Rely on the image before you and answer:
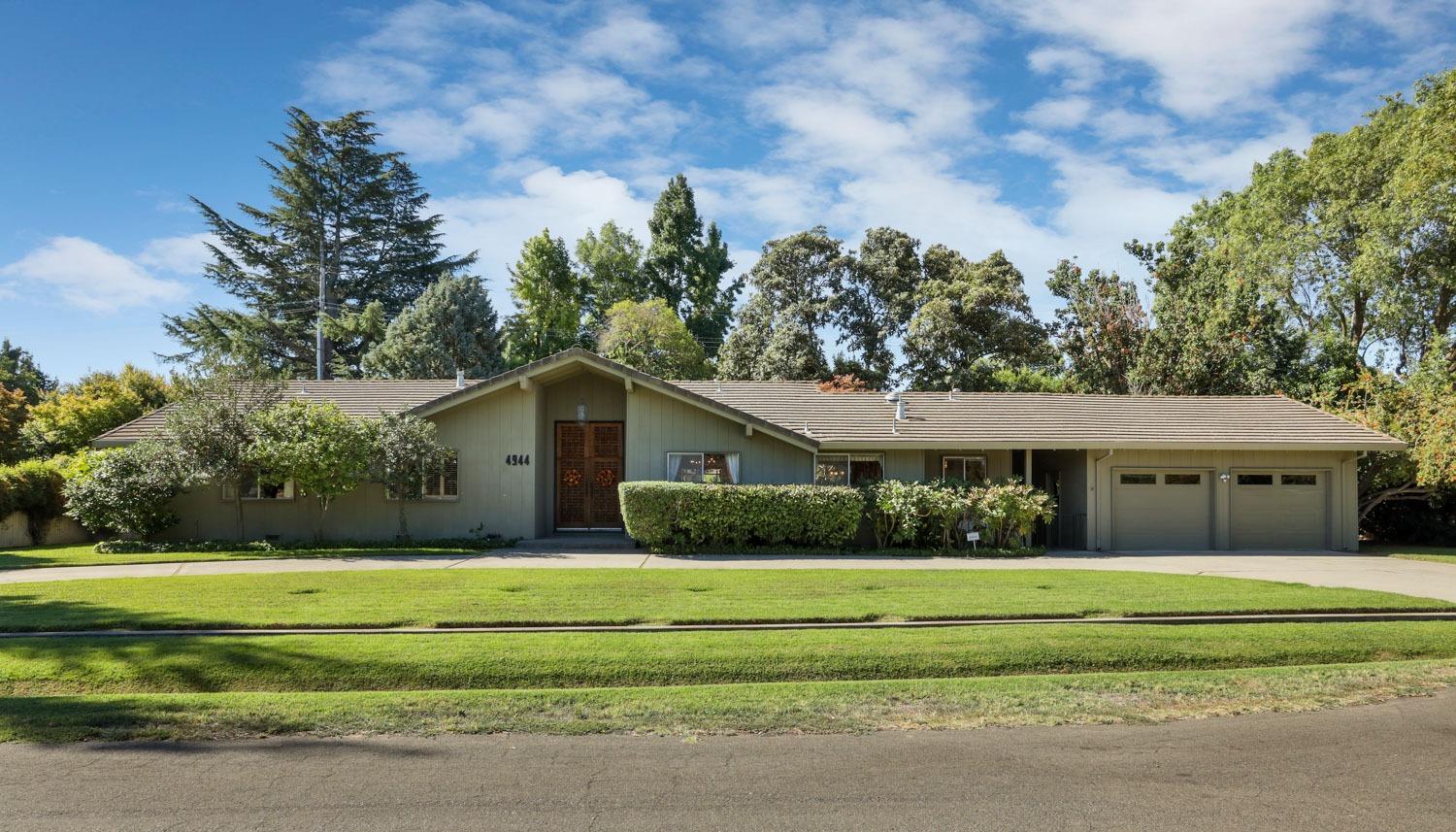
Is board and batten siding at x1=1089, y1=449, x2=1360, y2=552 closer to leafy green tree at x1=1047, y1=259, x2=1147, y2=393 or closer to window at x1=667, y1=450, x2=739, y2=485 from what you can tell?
window at x1=667, y1=450, x2=739, y2=485

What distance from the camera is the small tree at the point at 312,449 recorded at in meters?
17.0

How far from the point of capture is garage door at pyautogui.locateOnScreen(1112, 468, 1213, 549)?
64.0ft

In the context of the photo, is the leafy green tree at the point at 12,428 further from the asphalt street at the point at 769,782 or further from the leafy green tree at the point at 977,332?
the leafy green tree at the point at 977,332

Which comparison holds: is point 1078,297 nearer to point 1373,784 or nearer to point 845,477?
point 845,477

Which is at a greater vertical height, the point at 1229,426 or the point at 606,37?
the point at 606,37

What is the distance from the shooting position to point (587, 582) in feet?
40.2

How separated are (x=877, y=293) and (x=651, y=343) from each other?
37.4 ft

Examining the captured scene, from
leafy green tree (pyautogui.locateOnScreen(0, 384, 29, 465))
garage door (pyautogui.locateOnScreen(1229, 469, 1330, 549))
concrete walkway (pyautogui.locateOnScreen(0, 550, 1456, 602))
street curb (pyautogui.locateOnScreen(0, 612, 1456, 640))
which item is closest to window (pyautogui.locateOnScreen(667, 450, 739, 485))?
concrete walkway (pyautogui.locateOnScreen(0, 550, 1456, 602))

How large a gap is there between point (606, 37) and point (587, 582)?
8.52 m

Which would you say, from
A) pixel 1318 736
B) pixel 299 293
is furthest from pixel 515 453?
pixel 299 293

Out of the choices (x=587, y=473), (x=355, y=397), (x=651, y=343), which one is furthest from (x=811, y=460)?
(x=651, y=343)

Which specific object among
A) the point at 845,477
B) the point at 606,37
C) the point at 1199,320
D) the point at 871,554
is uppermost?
the point at 606,37

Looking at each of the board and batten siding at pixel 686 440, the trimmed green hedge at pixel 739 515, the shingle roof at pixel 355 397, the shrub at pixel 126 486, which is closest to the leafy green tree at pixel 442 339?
the shingle roof at pixel 355 397

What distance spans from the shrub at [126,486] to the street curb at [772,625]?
9239 mm
